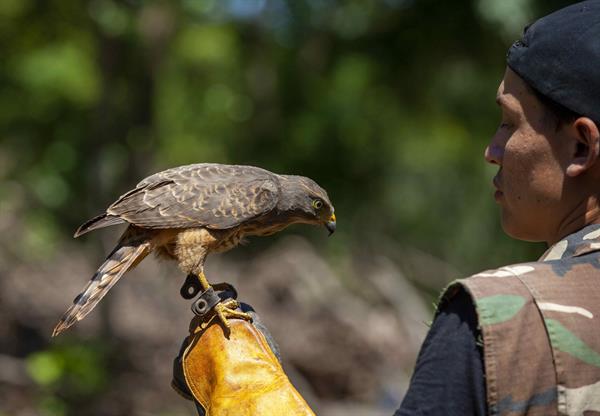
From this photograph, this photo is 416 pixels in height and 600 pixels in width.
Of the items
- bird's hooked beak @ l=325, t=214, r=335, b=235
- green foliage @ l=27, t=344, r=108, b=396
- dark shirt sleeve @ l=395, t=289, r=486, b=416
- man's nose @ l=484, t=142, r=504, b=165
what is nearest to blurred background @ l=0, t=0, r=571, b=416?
green foliage @ l=27, t=344, r=108, b=396

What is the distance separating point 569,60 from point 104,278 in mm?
1934

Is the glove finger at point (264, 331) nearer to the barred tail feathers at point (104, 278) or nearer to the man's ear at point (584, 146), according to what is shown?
the barred tail feathers at point (104, 278)

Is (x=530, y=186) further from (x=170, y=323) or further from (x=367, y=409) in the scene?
(x=170, y=323)

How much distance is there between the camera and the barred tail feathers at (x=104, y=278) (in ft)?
9.82

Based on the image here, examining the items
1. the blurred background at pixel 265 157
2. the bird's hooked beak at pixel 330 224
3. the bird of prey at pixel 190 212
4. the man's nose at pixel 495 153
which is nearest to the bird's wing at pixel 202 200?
the bird of prey at pixel 190 212

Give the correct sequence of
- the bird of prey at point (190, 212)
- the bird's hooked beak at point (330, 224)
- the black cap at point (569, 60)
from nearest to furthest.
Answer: the black cap at point (569, 60), the bird of prey at point (190, 212), the bird's hooked beak at point (330, 224)

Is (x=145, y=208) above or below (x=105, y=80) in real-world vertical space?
above

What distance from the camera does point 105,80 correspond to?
321 inches

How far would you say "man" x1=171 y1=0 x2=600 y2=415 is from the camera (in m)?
1.61

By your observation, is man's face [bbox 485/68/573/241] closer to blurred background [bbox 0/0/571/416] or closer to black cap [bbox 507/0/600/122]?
black cap [bbox 507/0/600/122]

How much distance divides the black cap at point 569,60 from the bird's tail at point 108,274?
5.96 ft

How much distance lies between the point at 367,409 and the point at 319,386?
0.76 meters

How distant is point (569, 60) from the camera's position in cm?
179

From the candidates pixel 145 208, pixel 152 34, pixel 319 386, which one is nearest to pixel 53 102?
pixel 152 34
